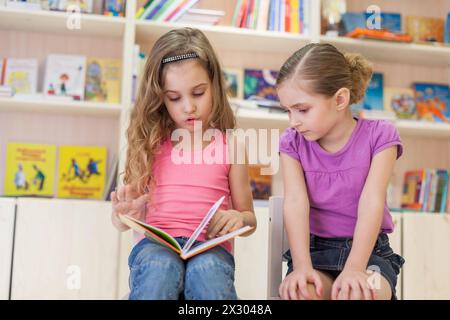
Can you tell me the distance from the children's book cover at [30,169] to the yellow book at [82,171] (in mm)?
45

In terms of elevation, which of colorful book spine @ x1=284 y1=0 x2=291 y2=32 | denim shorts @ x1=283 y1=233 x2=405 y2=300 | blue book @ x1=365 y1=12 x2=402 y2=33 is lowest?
denim shorts @ x1=283 y1=233 x2=405 y2=300

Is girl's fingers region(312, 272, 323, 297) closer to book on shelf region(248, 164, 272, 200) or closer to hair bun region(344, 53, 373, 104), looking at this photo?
hair bun region(344, 53, 373, 104)

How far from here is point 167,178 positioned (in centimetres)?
136

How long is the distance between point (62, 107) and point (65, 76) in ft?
0.55

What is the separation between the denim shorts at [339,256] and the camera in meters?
1.19

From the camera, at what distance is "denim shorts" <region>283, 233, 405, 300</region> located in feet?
3.92

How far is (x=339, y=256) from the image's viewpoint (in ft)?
4.00

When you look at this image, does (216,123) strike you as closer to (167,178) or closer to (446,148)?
(167,178)

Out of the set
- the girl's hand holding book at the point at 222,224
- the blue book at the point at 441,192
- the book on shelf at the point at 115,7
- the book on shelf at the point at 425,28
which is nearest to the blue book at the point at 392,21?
the book on shelf at the point at 425,28

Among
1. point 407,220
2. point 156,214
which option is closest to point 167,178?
point 156,214

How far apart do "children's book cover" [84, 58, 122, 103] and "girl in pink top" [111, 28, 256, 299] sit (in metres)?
1.02

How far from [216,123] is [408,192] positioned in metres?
1.46

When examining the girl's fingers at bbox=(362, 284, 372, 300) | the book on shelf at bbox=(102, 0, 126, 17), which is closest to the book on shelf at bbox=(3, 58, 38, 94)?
the book on shelf at bbox=(102, 0, 126, 17)
